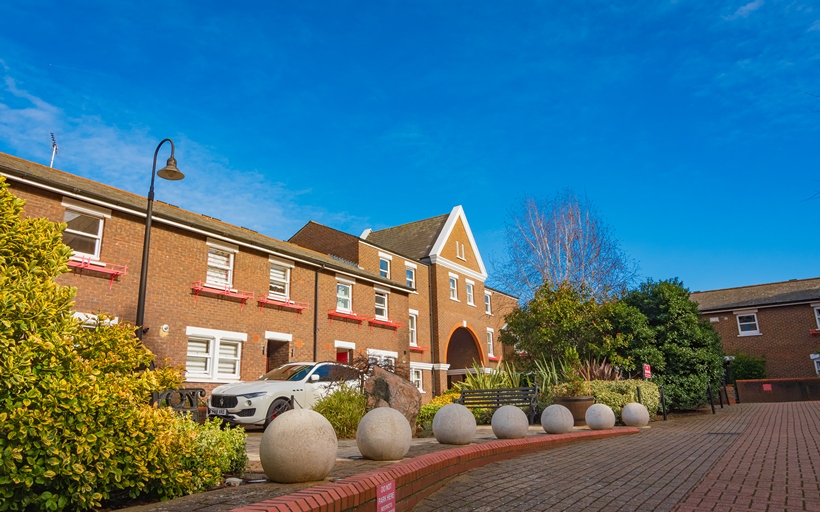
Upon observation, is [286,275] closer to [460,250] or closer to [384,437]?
[384,437]

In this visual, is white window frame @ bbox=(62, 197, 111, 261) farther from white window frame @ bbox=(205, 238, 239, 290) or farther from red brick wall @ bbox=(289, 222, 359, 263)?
red brick wall @ bbox=(289, 222, 359, 263)

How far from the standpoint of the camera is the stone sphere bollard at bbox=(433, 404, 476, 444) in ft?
30.2

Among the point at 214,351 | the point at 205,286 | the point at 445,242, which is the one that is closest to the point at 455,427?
the point at 214,351

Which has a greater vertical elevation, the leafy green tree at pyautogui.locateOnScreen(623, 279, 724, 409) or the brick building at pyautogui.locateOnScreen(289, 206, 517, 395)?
the brick building at pyautogui.locateOnScreen(289, 206, 517, 395)

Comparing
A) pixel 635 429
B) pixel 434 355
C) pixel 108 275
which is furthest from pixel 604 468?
pixel 434 355

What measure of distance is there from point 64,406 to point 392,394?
827cm

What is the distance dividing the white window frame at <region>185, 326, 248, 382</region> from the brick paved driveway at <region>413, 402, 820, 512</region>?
1146cm

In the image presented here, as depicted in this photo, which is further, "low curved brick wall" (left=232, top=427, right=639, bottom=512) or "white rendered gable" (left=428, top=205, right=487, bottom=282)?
"white rendered gable" (left=428, top=205, right=487, bottom=282)

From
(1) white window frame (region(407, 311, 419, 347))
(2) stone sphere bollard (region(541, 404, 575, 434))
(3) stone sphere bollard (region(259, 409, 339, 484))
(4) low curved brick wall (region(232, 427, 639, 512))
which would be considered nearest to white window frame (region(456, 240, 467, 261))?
(1) white window frame (region(407, 311, 419, 347))

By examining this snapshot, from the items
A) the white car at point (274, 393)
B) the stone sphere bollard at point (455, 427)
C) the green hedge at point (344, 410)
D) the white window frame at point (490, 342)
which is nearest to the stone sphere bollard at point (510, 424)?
the stone sphere bollard at point (455, 427)

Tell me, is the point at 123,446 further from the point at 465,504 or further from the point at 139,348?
A: the point at 465,504

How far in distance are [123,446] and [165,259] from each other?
44.5 feet

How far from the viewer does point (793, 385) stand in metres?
30.0

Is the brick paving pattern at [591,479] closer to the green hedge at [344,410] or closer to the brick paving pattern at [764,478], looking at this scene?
the brick paving pattern at [764,478]
